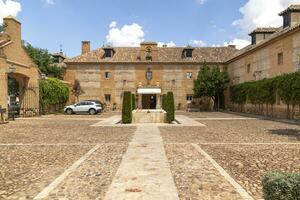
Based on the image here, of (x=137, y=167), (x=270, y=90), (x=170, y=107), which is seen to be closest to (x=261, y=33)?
(x=270, y=90)

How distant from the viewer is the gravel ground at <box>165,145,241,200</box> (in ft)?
18.5

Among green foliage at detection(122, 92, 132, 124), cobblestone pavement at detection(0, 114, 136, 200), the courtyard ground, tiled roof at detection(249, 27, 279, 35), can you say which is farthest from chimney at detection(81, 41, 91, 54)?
the courtyard ground

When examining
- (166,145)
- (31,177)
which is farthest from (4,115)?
(31,177)

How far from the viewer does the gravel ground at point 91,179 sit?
224 inches

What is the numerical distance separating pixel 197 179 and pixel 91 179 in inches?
82.3

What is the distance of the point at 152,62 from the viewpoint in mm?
45781

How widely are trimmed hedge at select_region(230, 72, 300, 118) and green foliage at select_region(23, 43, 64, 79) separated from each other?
30.7 m

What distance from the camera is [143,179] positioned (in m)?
6.45

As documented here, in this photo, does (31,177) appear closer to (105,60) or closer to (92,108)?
(92,108)

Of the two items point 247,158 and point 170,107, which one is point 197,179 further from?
point 170,107

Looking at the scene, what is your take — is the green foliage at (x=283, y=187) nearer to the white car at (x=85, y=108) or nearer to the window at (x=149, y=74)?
the white car at (x=85, y=108)

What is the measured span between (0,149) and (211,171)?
7006 mm

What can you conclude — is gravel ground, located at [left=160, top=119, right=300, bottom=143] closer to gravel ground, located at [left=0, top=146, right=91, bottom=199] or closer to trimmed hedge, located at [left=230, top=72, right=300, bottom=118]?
gravel ground, located at [left=0, top=146, right=91, bottom=199]

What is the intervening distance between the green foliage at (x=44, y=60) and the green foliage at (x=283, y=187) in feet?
181
